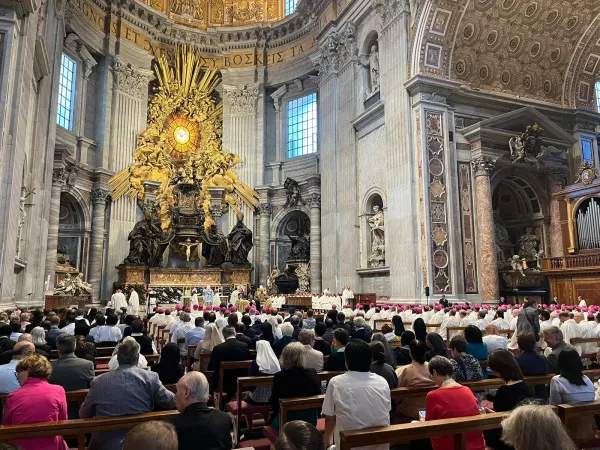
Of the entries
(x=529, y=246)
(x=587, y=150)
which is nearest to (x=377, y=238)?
(x=529, y=246)

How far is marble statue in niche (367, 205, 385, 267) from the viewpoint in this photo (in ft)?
54.1

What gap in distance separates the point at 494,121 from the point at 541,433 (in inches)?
598

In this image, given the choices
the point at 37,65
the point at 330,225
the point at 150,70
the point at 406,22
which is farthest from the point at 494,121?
the point at 150,70

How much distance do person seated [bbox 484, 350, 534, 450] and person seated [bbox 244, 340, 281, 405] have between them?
215 cm

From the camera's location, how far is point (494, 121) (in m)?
15.3

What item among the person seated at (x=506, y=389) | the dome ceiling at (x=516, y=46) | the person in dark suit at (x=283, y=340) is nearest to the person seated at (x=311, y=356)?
the person in dark suit at (x=283, y=340)

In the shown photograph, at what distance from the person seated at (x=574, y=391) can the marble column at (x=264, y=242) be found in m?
20.1

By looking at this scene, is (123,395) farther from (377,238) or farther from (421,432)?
(377,238)

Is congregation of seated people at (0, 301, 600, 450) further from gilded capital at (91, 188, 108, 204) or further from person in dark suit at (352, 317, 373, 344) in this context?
gilded capital at (91, 188, 108, 204)

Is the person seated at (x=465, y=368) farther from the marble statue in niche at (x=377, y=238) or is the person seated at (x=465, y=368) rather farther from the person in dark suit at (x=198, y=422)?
the marble statue in niche at (x=377, y=238)

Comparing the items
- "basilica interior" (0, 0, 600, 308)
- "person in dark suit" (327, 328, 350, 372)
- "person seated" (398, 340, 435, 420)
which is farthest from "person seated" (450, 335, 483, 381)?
"basilica interior" (0, 0, 600, 308)

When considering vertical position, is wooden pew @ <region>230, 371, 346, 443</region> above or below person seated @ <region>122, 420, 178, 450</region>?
below

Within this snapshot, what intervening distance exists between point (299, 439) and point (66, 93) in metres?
21.9

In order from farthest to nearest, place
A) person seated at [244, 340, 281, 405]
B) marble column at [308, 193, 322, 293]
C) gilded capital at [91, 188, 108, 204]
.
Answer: marble column at [308, 193, 322, 293] < gilded capital at [91, 188, 108, 204] < person seated at [244, 340, 281, 405]
